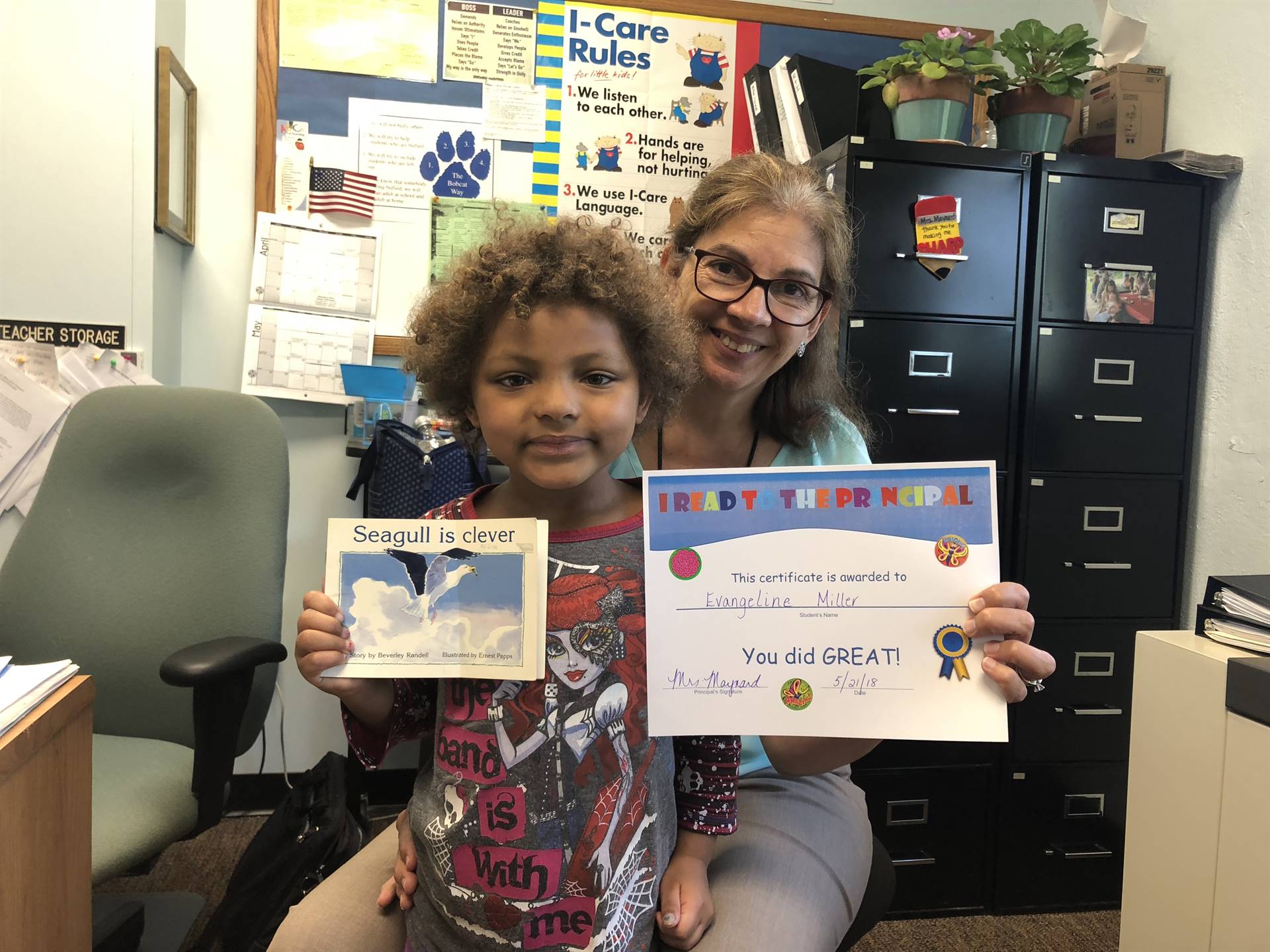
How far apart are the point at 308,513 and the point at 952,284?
69.8 inches

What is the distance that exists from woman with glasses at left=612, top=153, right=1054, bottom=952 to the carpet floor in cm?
113

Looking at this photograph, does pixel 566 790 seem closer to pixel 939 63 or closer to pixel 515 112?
pixel 939 63

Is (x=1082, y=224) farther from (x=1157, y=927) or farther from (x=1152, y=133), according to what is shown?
(x=1157, y=927)

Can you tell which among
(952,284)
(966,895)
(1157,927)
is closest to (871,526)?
(1157,927)

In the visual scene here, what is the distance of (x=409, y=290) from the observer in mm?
2328

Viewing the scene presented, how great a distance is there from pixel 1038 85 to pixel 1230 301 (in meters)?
0.69

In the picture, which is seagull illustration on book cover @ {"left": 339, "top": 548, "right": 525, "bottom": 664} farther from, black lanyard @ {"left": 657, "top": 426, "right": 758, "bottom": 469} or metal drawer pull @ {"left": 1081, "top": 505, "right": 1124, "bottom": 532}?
metal drawer pull @ {"left": 1081, "top": 505, "right": 1124, "bottom": 532}

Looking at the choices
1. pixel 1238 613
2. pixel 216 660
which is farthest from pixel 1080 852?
pixel 216 660

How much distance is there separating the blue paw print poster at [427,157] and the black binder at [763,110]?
718 millimetres

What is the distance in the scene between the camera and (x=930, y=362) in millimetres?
1962

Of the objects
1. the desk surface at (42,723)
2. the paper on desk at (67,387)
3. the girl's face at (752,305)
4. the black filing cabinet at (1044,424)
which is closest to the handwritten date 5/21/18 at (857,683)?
the girl's face at (752,305)

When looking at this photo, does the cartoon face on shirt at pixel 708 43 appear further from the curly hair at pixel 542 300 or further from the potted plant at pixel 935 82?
the curly hair at pixel 542 300

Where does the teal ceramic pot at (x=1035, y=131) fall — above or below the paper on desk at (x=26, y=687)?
above

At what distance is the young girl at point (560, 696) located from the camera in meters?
0.75
